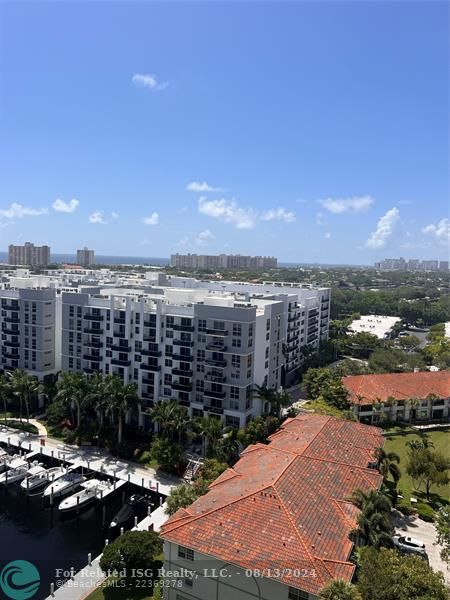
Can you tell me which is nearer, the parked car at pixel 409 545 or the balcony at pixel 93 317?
the parked car at pixel 409 545

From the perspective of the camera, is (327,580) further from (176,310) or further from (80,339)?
(80,339)

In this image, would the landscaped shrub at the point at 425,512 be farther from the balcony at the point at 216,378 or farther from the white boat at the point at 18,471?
the white boat at the point at 18,471

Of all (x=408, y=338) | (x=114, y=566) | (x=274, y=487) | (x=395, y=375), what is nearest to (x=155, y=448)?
(x=114, y=566)

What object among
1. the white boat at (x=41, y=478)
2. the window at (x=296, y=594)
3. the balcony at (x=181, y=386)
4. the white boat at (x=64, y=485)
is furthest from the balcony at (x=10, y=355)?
the window at (x=296, y=594)

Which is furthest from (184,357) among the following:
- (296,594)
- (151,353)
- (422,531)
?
(296,594)

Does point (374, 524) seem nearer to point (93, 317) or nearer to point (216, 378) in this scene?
point (216, 378)

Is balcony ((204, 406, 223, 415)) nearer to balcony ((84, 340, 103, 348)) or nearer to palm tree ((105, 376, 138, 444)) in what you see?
palm tree ((105, 376, 138, 444))

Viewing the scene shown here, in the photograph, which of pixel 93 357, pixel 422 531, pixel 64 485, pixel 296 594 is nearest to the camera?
pixel 296 594
